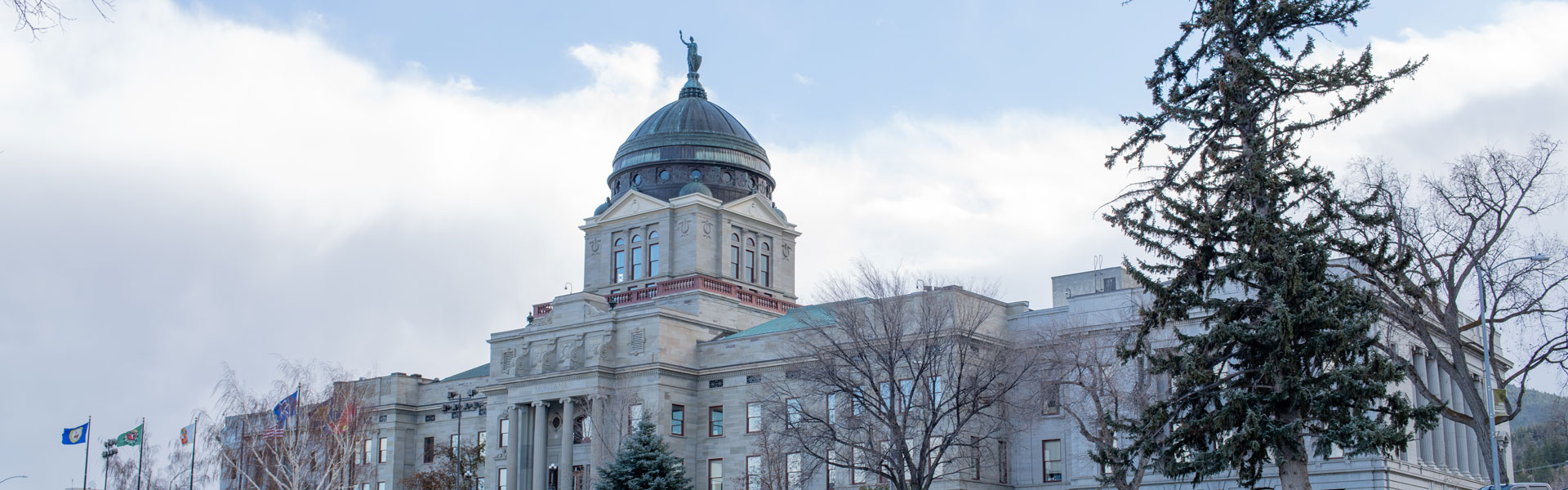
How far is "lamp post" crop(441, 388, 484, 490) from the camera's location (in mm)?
69250

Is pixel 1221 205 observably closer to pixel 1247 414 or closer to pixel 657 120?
pixel 1247 414

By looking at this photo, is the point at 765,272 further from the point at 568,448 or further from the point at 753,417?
the point at 568,448

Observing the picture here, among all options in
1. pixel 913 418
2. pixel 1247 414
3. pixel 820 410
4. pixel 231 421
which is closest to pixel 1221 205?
pixel 1247 414

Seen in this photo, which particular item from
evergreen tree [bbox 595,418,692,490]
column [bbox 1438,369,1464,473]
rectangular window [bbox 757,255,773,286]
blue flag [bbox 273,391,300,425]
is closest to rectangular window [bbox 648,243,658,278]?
rectangular window [bbox 757,255,773,286]

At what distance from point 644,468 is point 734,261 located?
25905 millimetres

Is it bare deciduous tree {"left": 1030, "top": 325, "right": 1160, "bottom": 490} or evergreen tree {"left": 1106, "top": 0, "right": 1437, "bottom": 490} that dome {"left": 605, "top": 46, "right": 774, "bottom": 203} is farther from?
evergreen tree {"left": 1106, "top": 0, "right": 1437, "bottom": 490}

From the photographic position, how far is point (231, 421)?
79750 millimetres

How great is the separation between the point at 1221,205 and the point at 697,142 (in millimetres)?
55908

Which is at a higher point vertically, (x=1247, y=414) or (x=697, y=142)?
(x=697, y=142)

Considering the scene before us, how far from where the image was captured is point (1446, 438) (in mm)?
59125

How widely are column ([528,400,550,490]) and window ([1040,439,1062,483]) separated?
23.4 meters

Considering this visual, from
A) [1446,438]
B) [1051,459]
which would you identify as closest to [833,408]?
[1051,459]

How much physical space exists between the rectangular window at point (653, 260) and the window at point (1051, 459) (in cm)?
2762

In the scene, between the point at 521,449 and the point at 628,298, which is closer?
the point at 521,449
